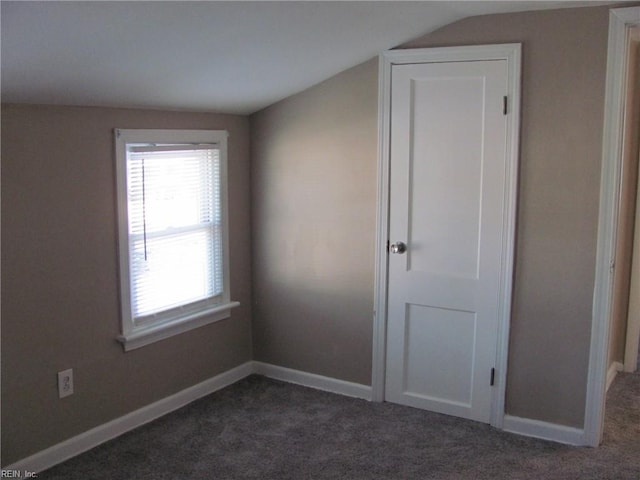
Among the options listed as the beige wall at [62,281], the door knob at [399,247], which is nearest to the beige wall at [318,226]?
the door knob at [399,247]

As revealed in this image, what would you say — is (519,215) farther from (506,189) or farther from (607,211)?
(607,211)

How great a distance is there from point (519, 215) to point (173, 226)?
67.5 inches

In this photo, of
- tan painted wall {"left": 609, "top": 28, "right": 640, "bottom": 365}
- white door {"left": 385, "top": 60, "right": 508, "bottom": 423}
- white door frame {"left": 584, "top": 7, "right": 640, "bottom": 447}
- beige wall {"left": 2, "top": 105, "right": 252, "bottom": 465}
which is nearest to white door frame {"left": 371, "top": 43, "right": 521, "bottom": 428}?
white door {"left": 385, "top": 60, "right": 508, "bottom": 423}

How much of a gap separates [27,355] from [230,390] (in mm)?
1316

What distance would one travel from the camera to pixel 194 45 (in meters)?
2.76

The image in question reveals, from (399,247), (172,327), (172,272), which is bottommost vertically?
(172,327)

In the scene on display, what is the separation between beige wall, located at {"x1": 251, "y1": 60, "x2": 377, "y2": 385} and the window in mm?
275

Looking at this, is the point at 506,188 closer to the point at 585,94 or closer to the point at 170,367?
the point at 585,94

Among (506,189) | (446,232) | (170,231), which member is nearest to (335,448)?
(446,232)

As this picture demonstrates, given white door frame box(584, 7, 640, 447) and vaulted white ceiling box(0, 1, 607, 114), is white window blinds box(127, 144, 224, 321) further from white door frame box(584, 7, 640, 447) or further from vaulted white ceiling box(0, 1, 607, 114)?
white door frame box(584, 7, 640, 447)

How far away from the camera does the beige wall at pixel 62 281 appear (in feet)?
9.25

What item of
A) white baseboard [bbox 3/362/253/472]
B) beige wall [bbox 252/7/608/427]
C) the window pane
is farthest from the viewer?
the window pane

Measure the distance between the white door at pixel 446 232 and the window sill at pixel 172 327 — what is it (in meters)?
0.95

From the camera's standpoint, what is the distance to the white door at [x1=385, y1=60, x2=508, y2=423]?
3.35m
